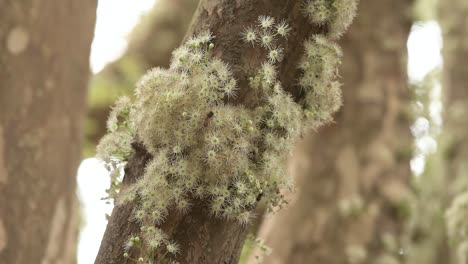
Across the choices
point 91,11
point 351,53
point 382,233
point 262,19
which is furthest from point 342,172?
point 91,11

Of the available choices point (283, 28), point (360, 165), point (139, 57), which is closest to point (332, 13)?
point (283, 28)

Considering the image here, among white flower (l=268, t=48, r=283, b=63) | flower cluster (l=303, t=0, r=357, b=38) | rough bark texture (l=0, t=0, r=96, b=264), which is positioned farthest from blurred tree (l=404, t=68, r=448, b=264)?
rough bark texture (l=0, t=0, r=96, b=264)

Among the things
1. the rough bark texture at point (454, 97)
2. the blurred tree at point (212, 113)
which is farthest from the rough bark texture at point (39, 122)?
the rough bark texture at point (454, 97)

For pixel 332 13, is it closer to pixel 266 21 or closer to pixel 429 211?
pixel 266 21

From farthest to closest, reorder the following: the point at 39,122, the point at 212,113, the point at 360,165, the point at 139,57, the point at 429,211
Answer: the point at 139,57
the point at 360,165
the point at 429,211
the point at 212,113
the point at 39,122

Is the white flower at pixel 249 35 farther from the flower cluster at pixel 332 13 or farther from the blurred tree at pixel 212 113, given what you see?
the flower cluster at pixel 332 13

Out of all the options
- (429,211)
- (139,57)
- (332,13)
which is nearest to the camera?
(332,13)
